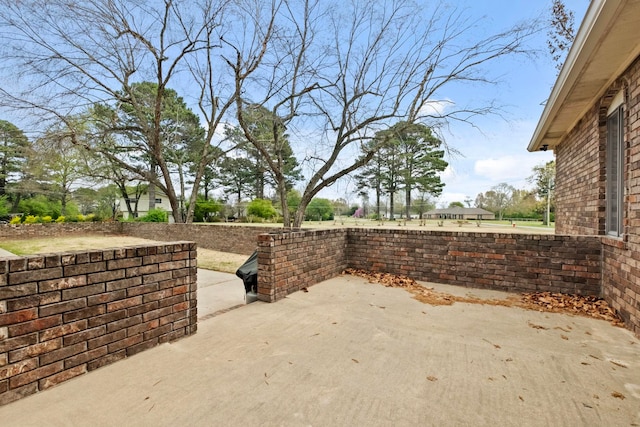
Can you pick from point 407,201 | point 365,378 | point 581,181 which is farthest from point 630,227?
point 407,201

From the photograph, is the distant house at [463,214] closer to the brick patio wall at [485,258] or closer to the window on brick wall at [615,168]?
the brick patio wall at [485,258]

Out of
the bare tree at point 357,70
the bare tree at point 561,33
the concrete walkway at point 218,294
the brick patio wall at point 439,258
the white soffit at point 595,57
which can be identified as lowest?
the concrete walkway at point 218,294

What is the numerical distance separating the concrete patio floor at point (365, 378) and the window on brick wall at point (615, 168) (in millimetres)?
1415

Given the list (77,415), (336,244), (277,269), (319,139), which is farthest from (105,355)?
(319,139)

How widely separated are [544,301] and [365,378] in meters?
3.03

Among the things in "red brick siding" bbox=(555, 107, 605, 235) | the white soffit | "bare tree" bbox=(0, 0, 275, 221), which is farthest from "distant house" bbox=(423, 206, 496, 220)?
the white soffit

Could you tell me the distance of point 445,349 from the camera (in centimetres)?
237

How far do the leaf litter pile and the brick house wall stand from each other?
0.40ft

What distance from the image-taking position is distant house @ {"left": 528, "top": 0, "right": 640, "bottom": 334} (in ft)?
8.21

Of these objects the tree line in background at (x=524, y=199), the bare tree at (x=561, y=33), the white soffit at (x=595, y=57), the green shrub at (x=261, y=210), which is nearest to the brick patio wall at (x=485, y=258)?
the white soffit at (x=595, y=57)

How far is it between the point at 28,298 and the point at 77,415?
709 millimetres

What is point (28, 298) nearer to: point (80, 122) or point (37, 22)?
point (37, 22)

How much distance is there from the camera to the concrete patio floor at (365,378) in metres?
1.55

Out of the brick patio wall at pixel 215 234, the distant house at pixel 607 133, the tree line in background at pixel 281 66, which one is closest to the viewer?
the distant house at pixel 607 133
